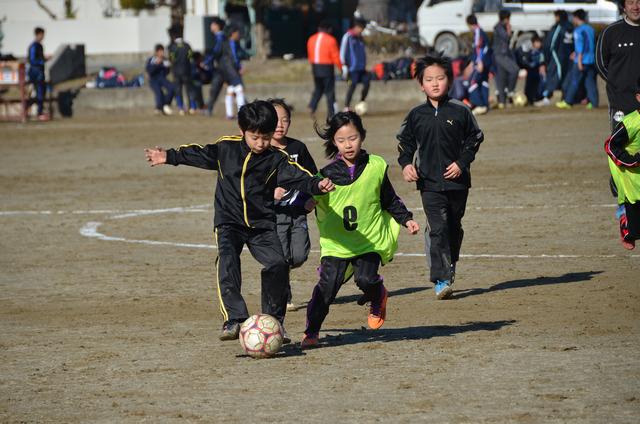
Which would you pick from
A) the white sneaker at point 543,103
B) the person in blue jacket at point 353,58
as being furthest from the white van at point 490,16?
the person in blue jacket at point 353,58

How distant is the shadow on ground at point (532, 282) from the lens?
10.1 metres

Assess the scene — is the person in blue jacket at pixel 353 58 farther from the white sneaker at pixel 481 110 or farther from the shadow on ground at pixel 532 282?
the shadow on ground at pixel 532 282

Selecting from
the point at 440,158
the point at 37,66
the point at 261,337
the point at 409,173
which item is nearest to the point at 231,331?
the point at 261,337

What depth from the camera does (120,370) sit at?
7473 millimetres

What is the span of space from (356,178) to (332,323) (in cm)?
130

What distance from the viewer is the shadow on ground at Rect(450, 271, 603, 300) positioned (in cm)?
1006

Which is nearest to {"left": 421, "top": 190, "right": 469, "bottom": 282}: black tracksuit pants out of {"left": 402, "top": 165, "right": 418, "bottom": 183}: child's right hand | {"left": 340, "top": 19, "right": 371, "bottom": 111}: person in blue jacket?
{"left": 402, "top": 165, "right": 418, "bottom": 183}: child's right hand

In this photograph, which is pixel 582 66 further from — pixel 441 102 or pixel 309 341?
pixel 309 341

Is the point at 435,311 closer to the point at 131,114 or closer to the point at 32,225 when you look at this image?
the point at 32,225

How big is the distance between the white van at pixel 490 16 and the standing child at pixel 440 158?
25528 mm

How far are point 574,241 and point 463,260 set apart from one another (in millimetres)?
1375

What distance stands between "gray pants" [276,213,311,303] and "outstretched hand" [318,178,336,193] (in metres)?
1.99

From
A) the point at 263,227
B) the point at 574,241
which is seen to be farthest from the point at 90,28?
the point at 263,227

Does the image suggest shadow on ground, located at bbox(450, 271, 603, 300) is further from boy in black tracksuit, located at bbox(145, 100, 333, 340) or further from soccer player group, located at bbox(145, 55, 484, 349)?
boy in black tracksuit, located at bbox(145, 100, 333, 340)
